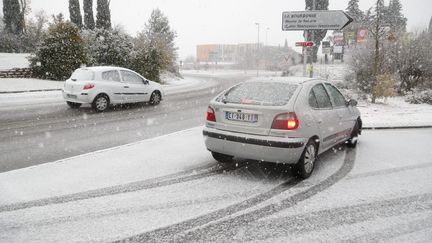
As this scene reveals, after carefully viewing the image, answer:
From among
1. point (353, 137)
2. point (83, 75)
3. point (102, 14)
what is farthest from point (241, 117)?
point (102, 14)

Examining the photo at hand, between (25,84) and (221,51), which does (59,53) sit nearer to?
(25,84)

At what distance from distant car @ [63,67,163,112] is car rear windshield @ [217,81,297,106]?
734cm

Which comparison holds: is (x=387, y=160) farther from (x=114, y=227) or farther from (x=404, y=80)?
(x=404, y=80)


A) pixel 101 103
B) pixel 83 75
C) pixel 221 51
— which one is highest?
pixel 221 51

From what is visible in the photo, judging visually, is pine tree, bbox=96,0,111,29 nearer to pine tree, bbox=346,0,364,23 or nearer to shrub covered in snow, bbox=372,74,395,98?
shrub covered in snow, bbox=372,74,395,98

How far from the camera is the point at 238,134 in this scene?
532 cm

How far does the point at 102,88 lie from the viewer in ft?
39.9

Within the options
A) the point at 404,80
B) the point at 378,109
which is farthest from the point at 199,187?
the point at 404,80

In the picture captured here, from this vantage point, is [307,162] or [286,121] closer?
[286,121]

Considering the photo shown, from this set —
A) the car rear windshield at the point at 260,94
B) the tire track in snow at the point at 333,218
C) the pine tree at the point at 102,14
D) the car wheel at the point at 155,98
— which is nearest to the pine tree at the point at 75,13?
the pine tree at the point at 102,14

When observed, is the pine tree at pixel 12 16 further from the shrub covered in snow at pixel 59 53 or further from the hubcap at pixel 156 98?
the hubcap at pixel 156 98

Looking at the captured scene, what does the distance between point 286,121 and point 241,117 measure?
0.68 meters

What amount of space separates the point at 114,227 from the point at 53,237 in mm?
575

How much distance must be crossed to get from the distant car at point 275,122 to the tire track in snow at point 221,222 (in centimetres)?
55
